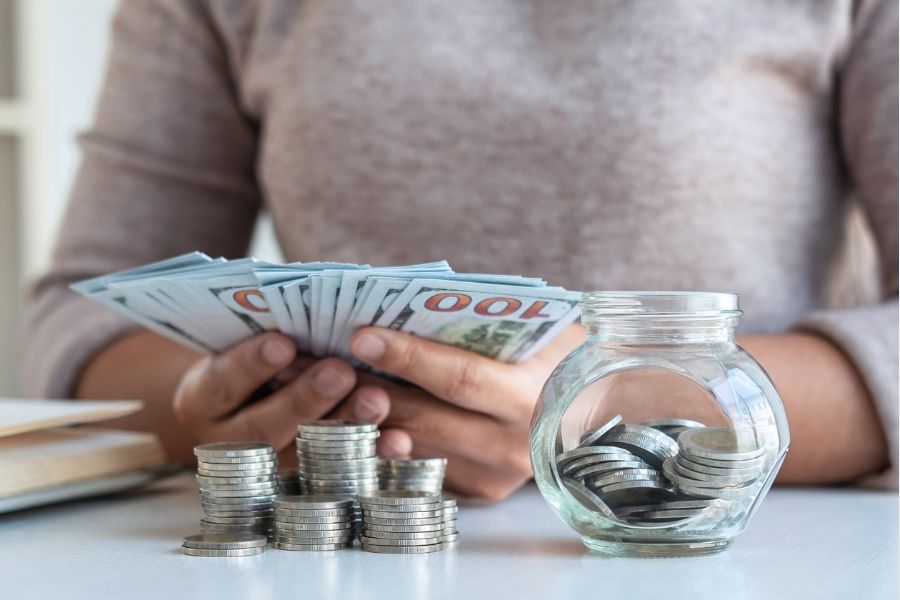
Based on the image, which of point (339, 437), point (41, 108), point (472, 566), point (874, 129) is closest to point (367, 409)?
point (339, 437)

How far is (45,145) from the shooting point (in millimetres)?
2615

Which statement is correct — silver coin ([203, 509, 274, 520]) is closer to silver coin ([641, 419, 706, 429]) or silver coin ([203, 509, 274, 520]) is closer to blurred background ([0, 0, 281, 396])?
silver coin ([641, 419, 706, 429])

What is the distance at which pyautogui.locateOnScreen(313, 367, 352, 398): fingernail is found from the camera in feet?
2.45

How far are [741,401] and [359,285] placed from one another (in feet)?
0.78

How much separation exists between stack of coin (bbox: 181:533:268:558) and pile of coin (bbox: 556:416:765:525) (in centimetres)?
19

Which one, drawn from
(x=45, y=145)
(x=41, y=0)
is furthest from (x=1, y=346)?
(x=41, y=0)

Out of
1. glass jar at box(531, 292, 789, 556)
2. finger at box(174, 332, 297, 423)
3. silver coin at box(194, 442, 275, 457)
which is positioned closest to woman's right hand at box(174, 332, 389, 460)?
finger at box(174, 332, 297, 423)

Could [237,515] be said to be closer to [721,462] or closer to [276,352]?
[276,352]

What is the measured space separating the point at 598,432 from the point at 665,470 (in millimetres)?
42

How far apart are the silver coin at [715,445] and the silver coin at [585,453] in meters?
0.03

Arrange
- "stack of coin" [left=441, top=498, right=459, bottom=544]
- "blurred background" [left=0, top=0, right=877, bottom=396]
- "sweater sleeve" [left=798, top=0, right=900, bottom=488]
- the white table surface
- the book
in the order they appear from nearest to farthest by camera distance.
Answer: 1. the white table surface
2. "stack of coin" [left=441, top=498, right=459, bottom=544]
3. the book
4. "sweater sleeve" [left=798, top=0, right=900, bottom=488]
5. "blurred background" [left=0, top=0, right=877, bottom=396]

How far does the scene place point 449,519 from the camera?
615 millimetres

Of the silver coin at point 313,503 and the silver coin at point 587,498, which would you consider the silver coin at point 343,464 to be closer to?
the silver coin at point 313,503

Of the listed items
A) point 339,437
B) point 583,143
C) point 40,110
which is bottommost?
point 40,110
